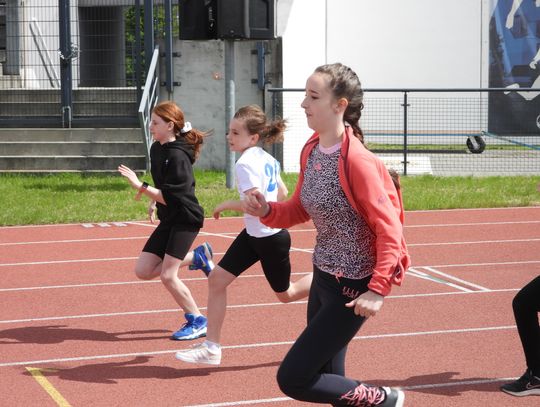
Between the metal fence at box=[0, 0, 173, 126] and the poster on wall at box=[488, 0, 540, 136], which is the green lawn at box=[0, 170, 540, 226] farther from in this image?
the poster on wall at box=[488, 0, 540, 136]

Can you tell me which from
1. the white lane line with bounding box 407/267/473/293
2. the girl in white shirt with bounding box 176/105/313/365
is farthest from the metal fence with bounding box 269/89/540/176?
the girl in white shirt with bounding box 176/105/313/365

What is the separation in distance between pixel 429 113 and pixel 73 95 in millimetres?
8329

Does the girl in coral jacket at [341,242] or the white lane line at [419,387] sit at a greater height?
the girl in coral jacket at [341,242]

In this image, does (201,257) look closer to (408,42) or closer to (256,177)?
(256,177)

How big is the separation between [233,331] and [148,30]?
532 inches

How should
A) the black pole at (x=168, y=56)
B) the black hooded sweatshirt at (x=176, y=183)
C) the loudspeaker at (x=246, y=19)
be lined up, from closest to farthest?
1. the black hooded sweatshirt at (x=176, y=183)
2. the loudspeaker at (x=246, y=19)
3. the black pole at (x=168, y=56)

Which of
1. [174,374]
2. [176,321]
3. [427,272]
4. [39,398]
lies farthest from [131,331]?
[427,272]

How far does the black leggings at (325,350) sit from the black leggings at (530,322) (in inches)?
77.9

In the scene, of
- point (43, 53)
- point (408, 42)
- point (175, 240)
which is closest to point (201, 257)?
point (175, 240)

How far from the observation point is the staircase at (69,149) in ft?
64.8

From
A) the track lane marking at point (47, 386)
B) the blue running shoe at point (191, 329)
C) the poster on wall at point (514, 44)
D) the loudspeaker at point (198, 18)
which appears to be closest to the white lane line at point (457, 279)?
the blue running shoe at point (191, 329)

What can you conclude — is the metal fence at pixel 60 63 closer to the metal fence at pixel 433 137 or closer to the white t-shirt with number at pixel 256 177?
the metal fence at pixel 433 137

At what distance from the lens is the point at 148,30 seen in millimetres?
20562

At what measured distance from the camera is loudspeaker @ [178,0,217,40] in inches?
622
